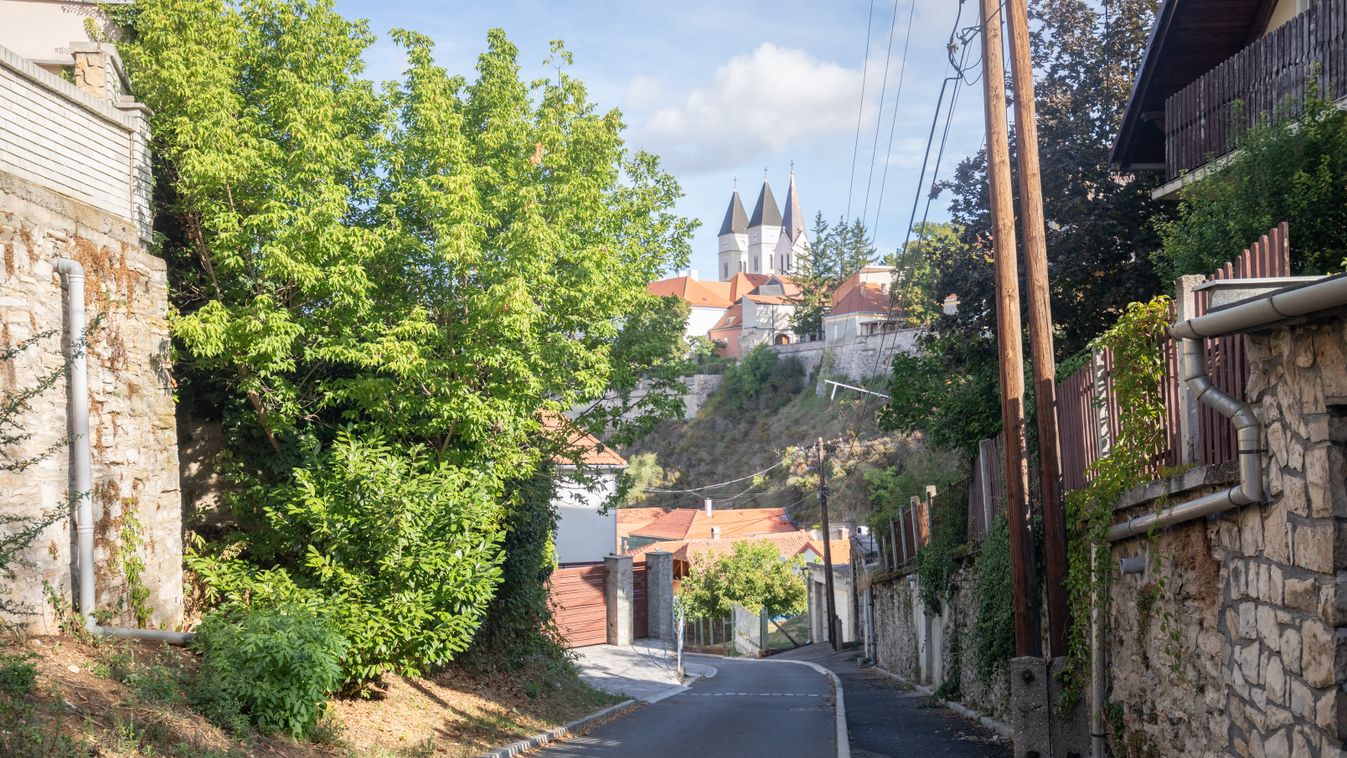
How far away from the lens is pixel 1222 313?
5352 mm

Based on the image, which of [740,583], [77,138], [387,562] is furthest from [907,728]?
[740,583]

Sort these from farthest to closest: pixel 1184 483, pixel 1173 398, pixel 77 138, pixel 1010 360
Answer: pixel 77 138 < pixel 1010 360 < pixel 1173 398 < pixel 1184 483

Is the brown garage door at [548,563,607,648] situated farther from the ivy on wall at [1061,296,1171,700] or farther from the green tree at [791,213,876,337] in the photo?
the green tree at [791,213,876,337]

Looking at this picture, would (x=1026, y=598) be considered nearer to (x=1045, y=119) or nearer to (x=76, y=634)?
(x=76, y=634)

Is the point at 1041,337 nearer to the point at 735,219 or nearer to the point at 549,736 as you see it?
the point at 549,736

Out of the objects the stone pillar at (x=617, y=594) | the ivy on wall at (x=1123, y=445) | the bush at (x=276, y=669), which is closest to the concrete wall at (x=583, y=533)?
the stone pillar at (x=617, y=594)

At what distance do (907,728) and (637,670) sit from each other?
38.1 ft


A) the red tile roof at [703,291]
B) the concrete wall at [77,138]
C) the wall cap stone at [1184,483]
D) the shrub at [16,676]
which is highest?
the red tile roof at [703,291]

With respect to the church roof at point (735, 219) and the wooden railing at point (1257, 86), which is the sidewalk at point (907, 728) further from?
the church roof at point (735, 219)

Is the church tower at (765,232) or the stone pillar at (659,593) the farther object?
the church tower at (765,232)

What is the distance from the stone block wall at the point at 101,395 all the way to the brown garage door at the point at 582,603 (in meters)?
16.6

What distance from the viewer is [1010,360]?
1001 centimetres

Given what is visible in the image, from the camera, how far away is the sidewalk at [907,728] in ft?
40.1

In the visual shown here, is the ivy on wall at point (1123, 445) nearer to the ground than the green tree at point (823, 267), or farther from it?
nearer to the ground
